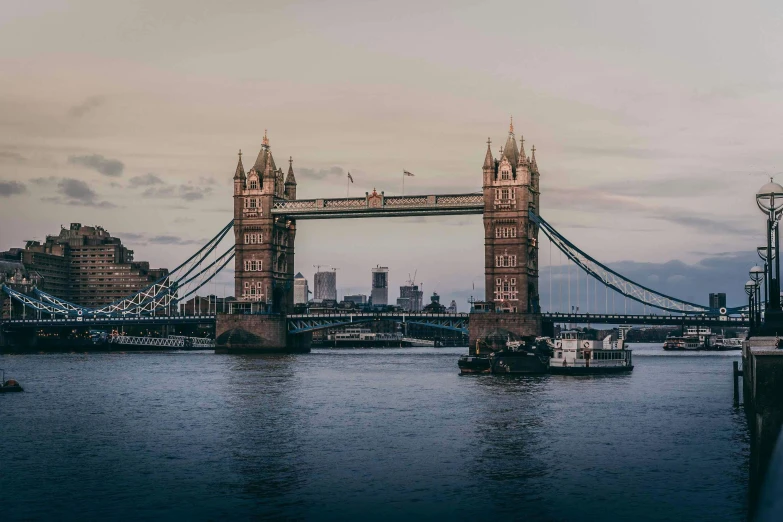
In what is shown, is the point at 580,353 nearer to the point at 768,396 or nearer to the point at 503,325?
the point at 503,325

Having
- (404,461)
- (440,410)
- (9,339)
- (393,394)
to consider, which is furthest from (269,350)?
(404,461)

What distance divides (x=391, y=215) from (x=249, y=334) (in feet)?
86.3

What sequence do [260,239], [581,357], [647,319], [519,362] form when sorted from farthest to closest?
[260,239] → [647,319] → [581,357] → [519,362]

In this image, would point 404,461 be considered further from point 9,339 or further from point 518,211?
point 9,339

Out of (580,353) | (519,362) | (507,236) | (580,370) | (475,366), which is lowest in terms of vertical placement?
(580,370)

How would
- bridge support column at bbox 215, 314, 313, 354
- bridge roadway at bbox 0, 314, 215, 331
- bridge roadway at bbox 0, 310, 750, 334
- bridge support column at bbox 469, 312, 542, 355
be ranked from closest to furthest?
bridge support column at bbox 469, 312, 542, 355 < bridge roadway at bbox 0, 310, 750, 334 < bridge support column at bbox 215, 314, 313, 354 < bridge roadway at bbox 0, 314, 215, 331

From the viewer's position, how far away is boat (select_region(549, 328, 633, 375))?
93625 millimetres

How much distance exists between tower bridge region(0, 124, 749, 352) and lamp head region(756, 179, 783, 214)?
4189 inches

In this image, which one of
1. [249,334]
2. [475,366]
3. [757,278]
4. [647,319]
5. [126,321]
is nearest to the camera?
[757,278]

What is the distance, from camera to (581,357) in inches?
3735

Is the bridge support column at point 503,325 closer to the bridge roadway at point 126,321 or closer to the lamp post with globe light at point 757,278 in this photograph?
the bridge roadway at point 126,321

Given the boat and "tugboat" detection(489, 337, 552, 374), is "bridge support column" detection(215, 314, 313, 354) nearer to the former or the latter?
"tugboat" detection(489, 337, 552, 374)

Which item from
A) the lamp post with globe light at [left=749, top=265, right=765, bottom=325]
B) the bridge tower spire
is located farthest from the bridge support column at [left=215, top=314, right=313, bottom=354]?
the lamp post with globe light at [left=749, top=265, right=765, bottom=325]

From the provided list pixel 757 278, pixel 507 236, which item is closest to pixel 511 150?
pixel 507 236
